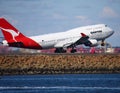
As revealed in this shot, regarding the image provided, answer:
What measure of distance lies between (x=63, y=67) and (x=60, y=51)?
3074 centimetres

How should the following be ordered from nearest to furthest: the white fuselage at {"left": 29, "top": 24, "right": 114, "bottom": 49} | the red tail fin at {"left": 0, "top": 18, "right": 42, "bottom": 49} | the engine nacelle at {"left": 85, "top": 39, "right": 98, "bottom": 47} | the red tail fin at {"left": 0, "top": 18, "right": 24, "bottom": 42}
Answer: the red tail fin at {"left": 0, "top": 18, "right": 42, "bottom": 49}, the red tail fin at {"left": 0, "top": 18, "right": 24, "bottom": 42}, the white fuselage at {"left": 29, "top": 24, "right": 114, "bottom": 49}, the engine nacelle at {"left": 85, "top": 39, "right": 98, "bottom": 47}

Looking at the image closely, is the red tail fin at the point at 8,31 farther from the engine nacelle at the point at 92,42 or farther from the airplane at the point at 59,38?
the engine nacelle at the point at 92,42

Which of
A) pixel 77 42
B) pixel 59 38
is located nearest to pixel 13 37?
pixel 59 38

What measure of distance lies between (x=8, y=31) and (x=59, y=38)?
959 cm

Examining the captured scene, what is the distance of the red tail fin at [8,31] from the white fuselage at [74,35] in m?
3.66

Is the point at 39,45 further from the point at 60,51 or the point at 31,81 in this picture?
the point at 31,81

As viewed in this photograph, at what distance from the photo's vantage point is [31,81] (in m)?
64.1

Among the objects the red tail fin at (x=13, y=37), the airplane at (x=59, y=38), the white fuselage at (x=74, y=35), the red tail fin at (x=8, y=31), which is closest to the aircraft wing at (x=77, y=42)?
the airplane at (x=59, y=38)

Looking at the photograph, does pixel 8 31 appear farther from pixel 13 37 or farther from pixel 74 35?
pixel 74 35

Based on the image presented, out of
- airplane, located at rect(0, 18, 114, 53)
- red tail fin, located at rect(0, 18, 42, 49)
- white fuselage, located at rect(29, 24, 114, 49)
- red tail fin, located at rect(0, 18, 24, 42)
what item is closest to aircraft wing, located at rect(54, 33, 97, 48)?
airplane, located at rect(0, 18, 114, 53)

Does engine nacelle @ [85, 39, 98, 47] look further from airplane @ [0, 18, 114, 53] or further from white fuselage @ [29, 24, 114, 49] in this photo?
white fuselage @ [29, 24, 114, 49]

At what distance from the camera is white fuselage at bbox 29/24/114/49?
103 metres

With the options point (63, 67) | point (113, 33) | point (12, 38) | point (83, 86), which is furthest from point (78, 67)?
point (113, 33)

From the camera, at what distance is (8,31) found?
100938mm
